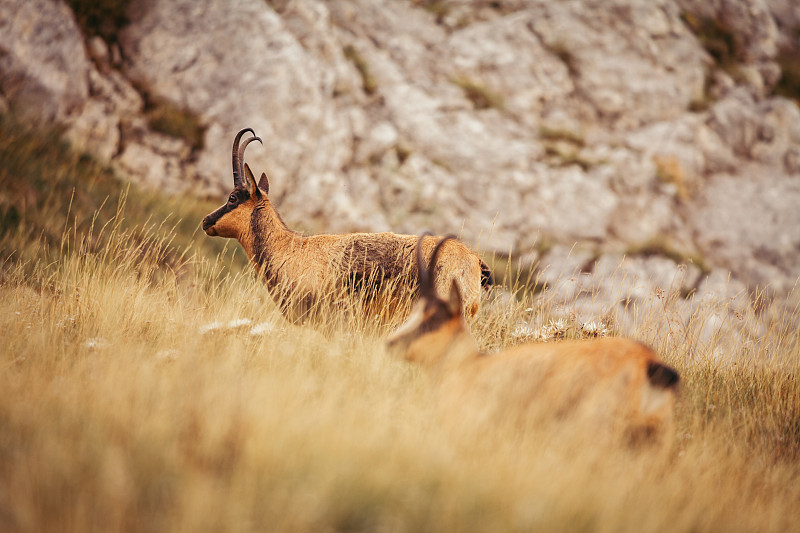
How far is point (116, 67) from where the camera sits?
13469 millimetres

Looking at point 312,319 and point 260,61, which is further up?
point 260,61

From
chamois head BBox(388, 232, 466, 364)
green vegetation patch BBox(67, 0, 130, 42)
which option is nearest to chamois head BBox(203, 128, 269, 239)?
chamois head BBox(388, 232, 466, 364)

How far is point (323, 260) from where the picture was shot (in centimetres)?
495

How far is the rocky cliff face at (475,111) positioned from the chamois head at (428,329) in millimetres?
9631

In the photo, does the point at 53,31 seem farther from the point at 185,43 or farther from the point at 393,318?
the point at 393,318

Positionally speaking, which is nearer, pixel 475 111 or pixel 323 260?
pixel 323 260

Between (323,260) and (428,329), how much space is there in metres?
2.20

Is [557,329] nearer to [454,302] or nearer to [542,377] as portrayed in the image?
[454,302]

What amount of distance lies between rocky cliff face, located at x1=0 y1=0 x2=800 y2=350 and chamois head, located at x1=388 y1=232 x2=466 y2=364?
31.6 feet

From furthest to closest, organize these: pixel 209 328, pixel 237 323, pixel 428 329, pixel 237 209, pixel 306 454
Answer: pixel 237 209, pixel 237 323, pixel 209 328, pixel 428 329, pixel 306 454

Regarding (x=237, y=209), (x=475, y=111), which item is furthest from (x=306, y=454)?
(x=475, y=111)

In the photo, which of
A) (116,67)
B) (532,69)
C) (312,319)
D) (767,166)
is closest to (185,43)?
(116,67)

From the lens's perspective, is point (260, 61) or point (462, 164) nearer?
point (260, 61)

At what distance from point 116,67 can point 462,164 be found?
9.30 metres
